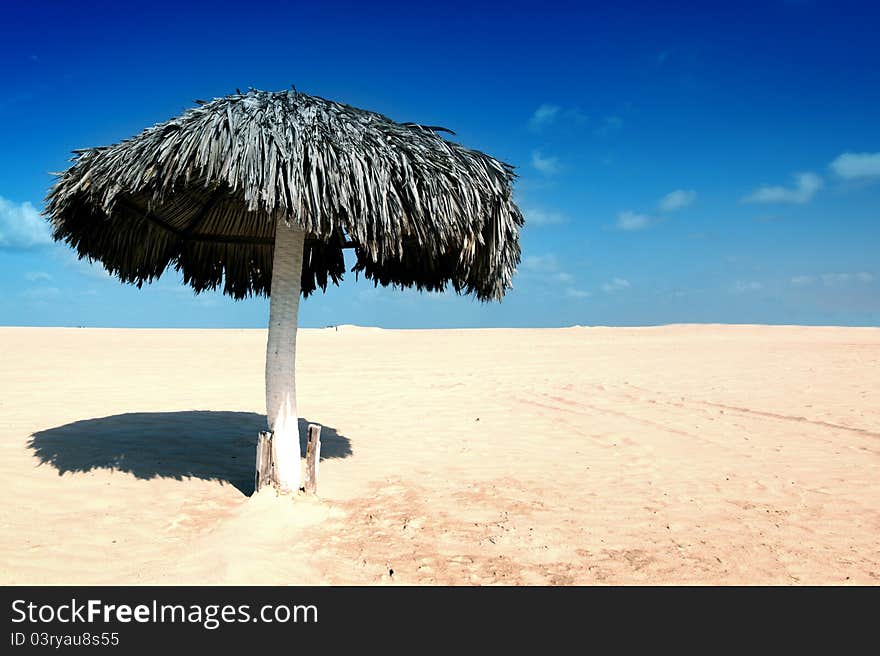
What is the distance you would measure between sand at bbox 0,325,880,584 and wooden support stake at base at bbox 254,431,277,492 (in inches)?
8.4

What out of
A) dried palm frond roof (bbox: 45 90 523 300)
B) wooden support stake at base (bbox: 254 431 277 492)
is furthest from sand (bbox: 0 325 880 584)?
dried palm frond roof (bbox: 45 90 523 300)

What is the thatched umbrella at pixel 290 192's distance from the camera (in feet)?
14.8

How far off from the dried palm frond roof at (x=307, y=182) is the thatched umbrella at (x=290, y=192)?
0.04ft

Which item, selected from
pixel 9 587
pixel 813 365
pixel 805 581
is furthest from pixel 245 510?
pixel 813 365

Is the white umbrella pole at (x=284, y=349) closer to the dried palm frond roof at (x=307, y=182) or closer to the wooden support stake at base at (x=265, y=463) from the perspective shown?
the wooden support stake at base at (x=265, y=463)

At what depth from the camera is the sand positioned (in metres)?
4.21

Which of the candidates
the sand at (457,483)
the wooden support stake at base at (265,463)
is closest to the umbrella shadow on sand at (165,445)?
the sand at (457,483)

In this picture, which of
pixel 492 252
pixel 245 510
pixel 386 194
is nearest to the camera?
pixel 386 194

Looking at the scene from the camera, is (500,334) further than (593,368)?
Yes

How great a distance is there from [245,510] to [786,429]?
842 cm

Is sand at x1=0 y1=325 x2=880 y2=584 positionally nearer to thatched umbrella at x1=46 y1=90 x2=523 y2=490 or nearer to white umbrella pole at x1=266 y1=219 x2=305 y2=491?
white umbrella pole at x1=266 y1=219 x2=305 y2=491

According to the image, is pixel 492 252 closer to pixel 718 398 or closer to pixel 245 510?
pixel 245 510

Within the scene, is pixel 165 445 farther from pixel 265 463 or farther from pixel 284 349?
pixel 284 349

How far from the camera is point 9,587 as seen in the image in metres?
3.67
